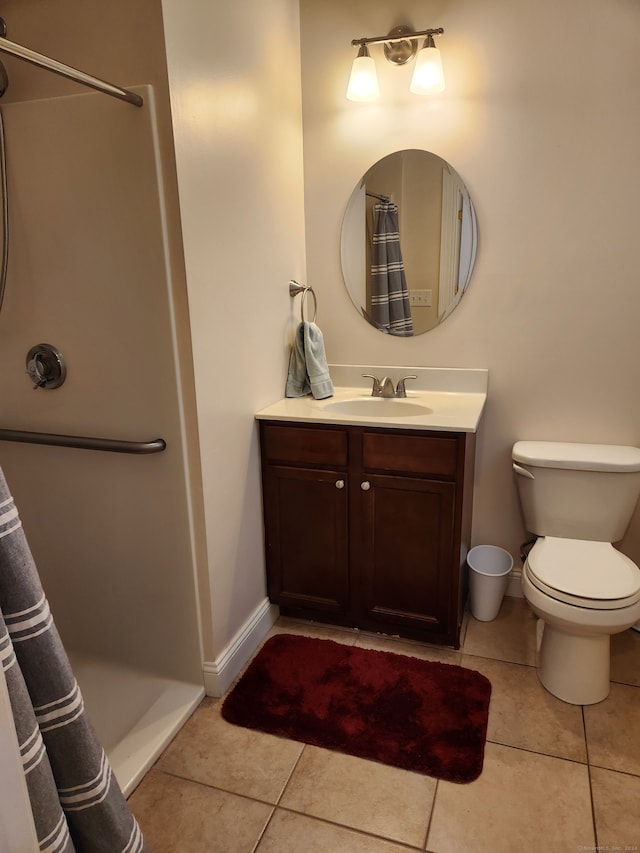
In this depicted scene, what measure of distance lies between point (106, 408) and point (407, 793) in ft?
4.47

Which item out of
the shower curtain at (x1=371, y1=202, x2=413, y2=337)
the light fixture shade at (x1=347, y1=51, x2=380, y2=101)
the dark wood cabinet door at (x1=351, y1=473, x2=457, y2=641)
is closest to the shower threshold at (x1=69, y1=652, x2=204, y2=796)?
the dark wood cabinet door at (x1=351, y1=473, x2=457, y2=641)

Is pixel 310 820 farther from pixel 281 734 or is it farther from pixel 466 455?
pixel 466 455

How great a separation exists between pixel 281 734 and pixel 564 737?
0.84 meters

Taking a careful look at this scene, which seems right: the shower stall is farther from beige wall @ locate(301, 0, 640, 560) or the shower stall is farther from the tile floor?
beige wall @ locate(301, 0, 640, 560)

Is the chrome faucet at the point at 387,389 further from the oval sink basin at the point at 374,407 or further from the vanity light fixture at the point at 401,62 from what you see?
the vanity light fixture at the point at 401,62

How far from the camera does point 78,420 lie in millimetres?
1724

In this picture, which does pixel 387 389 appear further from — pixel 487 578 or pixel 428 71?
pixel 428 71

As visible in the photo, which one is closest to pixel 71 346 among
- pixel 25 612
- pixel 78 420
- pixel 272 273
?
pixel 78 420

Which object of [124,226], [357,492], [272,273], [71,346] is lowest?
[357,492]

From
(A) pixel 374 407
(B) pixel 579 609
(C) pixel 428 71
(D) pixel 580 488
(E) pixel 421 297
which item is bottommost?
(B) pixel 579 609

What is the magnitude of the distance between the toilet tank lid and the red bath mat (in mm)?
784

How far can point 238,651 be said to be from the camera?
1.96m

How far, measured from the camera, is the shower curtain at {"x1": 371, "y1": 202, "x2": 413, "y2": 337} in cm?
228

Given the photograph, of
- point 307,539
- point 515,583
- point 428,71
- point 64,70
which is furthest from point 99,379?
point 515,583
